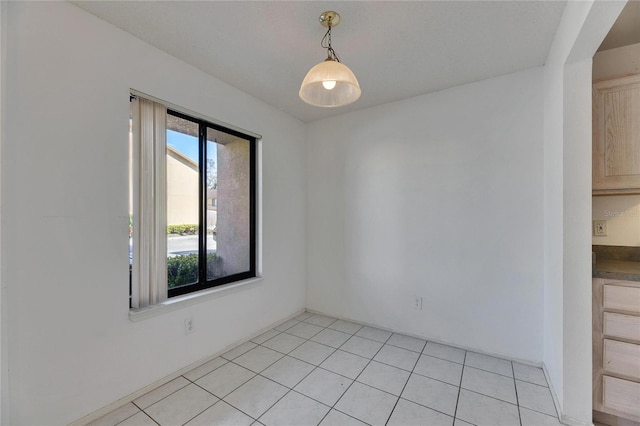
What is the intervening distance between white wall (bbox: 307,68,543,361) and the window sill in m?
1.14

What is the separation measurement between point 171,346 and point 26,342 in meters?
0.88

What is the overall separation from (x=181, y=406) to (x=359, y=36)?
9.61ft

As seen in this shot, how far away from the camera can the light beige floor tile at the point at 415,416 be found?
5.52ft

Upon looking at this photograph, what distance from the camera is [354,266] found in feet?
10.8

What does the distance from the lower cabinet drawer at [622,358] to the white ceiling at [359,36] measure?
7.02ft

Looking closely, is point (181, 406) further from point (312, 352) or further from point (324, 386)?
point (312, 352)

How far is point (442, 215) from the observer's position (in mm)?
2715

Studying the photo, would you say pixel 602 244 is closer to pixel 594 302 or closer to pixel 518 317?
pixel 594 302

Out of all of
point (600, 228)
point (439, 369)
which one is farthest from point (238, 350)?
point (600, 228)

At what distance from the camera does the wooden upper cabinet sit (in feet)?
5.89

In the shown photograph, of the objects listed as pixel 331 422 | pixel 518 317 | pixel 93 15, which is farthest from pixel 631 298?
pixel 93 15

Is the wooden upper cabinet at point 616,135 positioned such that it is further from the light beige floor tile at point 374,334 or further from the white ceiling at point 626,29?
the light beige floor tile at point 374,334

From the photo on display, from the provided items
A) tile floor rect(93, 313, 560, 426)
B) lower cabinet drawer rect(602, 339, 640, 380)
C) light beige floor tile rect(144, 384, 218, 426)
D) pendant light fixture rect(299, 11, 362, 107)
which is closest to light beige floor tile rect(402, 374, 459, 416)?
tile floor rect(93, 313, 560, 426)

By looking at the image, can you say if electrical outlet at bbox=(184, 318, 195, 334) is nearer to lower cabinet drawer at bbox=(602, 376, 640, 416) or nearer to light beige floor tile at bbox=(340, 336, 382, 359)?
light beige floor tile at bbox=(340, 336, 382, 359)
